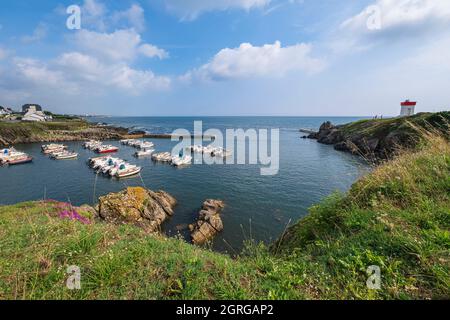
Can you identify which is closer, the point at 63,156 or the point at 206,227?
the point at 206,227

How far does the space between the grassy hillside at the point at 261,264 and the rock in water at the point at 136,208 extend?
10949 millimetres

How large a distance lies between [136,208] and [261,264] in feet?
51.9

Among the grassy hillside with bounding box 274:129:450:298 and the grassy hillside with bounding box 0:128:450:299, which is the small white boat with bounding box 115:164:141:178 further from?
the grassy hillside with bounding box 274:129:450:298

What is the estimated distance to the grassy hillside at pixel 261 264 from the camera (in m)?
2.59

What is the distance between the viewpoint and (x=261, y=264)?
3359 mm

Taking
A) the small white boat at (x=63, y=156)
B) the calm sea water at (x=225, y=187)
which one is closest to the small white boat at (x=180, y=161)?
the calm sea water at (x=225, y=187)

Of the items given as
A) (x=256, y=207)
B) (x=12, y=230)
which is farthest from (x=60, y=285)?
(x=256, y=207)

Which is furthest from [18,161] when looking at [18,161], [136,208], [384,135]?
[384,135]

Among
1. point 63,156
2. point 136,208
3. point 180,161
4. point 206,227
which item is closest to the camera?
point 206,227

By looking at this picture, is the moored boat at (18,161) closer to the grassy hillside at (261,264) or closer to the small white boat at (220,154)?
the small white boat at (220,154)

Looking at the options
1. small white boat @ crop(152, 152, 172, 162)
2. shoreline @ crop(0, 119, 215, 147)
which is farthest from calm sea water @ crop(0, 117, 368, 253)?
shoreline @ crop(0, 119, 215, 147)

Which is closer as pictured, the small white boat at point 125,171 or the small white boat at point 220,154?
the small white boat at point 125,171

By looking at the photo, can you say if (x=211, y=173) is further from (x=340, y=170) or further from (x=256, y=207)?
(x=340, y=170)

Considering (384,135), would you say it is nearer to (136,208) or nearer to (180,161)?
(180,161)
